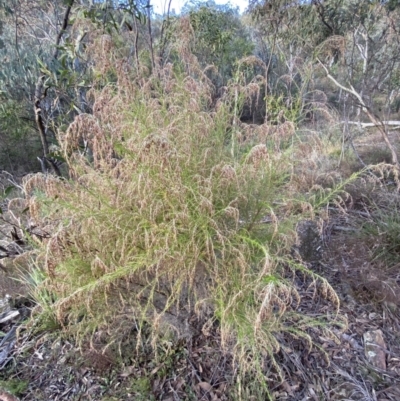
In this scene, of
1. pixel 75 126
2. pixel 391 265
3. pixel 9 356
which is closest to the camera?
pixel 75 126

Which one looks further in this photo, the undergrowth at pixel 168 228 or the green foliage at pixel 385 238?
the green foliage at pixel 385 238

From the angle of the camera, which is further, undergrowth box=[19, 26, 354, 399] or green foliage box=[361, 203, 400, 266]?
green foliage box=[361, 203, 400, 266]

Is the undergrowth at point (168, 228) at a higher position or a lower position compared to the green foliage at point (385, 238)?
higher

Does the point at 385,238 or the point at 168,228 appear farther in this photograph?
the point at 385,238

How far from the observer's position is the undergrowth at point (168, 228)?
1.25 m

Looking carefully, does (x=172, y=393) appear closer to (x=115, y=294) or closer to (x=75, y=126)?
(x=115, y=294)

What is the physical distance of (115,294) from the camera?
1539mm

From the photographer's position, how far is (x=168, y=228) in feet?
4.19

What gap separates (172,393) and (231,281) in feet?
1.90

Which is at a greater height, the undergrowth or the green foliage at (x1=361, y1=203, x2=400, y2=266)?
the undergrowth

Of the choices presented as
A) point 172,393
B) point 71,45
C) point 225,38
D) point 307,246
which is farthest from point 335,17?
point 172,393

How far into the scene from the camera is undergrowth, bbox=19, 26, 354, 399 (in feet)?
4.11

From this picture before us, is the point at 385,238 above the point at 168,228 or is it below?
below

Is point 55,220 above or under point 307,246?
above
